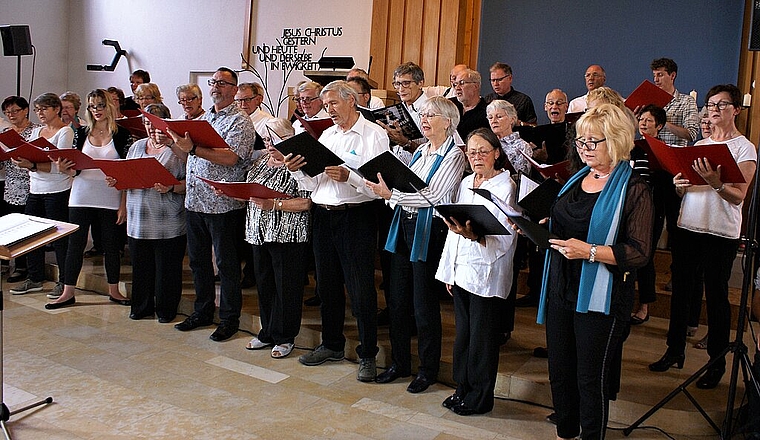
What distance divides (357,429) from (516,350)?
1152mm

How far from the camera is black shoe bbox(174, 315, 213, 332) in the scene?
15.2 ft

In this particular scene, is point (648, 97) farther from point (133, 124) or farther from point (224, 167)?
point (133, 124)

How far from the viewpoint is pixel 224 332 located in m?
4.48

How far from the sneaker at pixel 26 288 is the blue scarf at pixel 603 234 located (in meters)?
4.46

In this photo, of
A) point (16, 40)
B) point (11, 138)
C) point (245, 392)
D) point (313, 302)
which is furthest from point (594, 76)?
point (16, 40)

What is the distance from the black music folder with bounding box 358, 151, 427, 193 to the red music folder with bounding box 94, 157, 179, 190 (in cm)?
157

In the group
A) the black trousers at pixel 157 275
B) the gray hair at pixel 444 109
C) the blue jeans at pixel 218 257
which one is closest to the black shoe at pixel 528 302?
the gray hair at pixel 444 109

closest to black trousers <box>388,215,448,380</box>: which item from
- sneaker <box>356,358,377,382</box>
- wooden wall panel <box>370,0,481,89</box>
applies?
sneaker <box>356,358,377,382</box>

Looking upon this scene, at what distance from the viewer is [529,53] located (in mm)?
7043

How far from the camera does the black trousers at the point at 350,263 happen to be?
377cm

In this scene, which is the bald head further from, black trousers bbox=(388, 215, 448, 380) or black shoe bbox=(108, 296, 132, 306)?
black shoe bbox=(108, 296, 132, 306)

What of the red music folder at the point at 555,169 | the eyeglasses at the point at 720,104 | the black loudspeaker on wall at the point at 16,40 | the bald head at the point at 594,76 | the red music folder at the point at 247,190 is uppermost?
the black loudspeaker on wall at the point at 16,40

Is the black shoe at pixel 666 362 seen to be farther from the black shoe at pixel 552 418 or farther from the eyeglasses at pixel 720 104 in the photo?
the eyeglasses at pixel 720 104

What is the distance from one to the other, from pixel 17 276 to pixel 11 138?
131 centimetres
